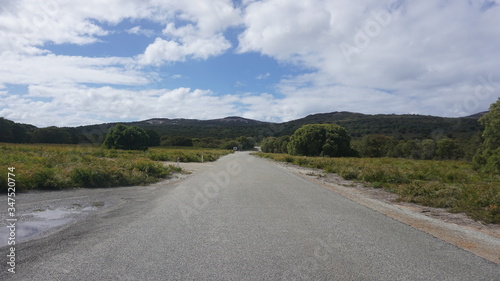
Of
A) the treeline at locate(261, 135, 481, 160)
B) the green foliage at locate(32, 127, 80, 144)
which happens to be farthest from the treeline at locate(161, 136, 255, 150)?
the treeline at locate(261, 135, 481, 160)

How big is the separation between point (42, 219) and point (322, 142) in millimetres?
56859

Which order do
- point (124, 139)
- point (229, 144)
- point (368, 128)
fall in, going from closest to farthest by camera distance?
point (124, 139) → point (368, 128) → point (229, 144)

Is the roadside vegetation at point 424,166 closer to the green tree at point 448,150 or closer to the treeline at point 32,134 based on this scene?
the green tree at point 448,150

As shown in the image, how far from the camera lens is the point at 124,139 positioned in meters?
71.2

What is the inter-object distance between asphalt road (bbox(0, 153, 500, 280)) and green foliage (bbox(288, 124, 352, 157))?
52494mm

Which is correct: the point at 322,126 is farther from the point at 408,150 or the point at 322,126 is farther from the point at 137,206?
the point at 137,206

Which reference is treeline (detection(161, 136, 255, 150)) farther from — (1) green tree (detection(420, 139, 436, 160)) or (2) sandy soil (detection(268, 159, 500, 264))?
(2) sandy soil (detection(268, 159, 500, 264))

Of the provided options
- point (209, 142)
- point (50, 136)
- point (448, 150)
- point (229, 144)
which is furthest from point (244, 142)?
point (448, 150)

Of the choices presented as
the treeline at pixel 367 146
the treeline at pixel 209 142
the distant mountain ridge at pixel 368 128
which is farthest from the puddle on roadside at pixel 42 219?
the treeline at pixel 209 142

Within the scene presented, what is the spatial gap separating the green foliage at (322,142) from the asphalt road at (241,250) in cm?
5249

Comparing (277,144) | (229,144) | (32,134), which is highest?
Result: (32,134)

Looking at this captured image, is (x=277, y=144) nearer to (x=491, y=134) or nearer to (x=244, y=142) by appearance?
(x=244, y=142)

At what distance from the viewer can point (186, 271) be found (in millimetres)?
3654

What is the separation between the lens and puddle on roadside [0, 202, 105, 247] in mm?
5207
